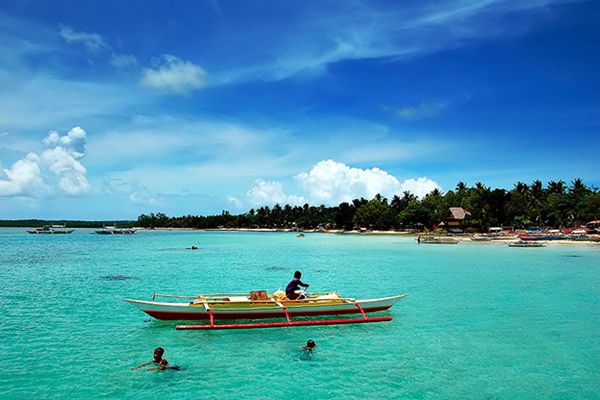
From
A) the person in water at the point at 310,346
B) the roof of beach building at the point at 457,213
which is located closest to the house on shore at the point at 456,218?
the roof of beach building at the point at 457,213

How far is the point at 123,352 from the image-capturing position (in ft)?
44.9

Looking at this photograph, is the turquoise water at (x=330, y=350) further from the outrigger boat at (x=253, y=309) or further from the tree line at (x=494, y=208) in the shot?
the tree line at (x=494, y=208)

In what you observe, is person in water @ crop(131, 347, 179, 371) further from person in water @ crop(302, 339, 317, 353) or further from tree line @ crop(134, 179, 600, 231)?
tree line @ crop(134, 179, 600, 231)

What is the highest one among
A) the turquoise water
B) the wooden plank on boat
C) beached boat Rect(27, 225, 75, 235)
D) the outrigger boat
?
beached boat Rect(27, 225, 75, 235)

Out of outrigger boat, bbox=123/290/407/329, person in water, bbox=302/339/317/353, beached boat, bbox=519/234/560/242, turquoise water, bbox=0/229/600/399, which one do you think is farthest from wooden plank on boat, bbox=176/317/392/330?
beached boat, bbox=519/234/560/242

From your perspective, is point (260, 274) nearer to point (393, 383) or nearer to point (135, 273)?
point (135, 273)

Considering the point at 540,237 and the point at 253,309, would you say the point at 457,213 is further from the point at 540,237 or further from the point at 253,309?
the point at 253,309

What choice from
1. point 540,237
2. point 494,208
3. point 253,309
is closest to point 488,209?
point 494,208

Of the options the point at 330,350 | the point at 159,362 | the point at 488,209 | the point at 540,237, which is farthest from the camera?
the point at 488,209

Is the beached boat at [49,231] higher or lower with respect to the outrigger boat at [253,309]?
higher

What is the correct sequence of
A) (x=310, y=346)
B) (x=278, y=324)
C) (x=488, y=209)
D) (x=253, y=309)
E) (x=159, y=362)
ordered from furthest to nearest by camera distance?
1. (x=488, y=209)
2. (x=253, y=309)
3. (x=278, y=324)
4. (x=310, y=346)
5. (x=159, y=362)

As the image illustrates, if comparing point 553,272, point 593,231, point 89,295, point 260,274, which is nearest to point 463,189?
point 593,231

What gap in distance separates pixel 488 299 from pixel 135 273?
27.6 meters

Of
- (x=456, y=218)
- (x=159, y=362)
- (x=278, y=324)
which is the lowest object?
(x=159, y=362)
